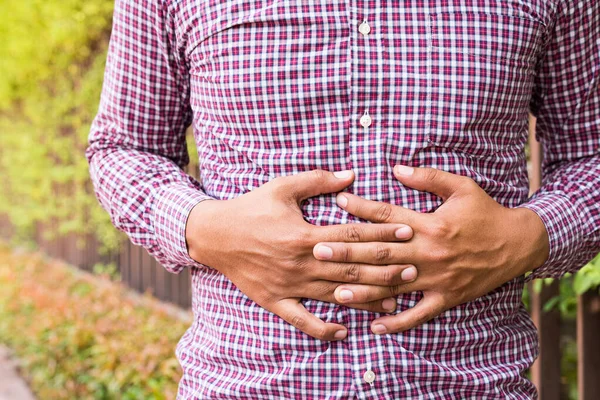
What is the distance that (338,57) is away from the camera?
1.25m

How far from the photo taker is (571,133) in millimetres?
1506

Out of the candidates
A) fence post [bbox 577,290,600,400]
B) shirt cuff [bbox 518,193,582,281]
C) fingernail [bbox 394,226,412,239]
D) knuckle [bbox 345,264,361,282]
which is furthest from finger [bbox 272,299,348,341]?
fence post [bbox 577,290,600,400]

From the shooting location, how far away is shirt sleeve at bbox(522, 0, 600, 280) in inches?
54.0

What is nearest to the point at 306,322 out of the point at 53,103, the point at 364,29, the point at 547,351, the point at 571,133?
the point at 364,29

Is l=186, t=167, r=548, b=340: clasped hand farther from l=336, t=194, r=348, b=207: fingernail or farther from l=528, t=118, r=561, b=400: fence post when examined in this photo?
l=528, t=118, r=561, b=400: fence post

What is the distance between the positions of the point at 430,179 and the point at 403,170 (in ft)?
0.18

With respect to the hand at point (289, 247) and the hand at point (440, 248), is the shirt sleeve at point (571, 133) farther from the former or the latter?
the hand at point (289, 247)

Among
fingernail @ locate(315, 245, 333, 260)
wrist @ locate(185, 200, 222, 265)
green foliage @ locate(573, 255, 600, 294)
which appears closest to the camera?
fingernail @ locate(315, 245, 333, 260)

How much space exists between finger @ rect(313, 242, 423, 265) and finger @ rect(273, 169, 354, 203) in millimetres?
110

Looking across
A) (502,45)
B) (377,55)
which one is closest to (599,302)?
(502,45)

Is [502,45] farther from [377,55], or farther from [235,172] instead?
[235,172]

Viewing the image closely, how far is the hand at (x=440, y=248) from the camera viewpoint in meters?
1.18

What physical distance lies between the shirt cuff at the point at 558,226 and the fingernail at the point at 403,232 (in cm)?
34

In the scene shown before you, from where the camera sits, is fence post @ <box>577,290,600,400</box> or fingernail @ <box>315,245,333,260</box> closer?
fingernail @ <box>315,245,333,260</box>
